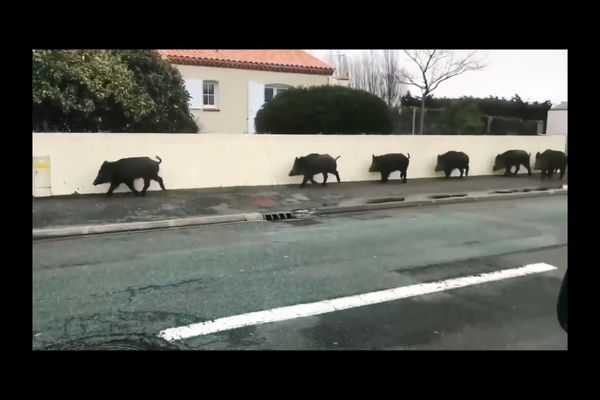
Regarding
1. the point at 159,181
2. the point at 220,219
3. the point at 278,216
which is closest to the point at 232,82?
the point at 159,181

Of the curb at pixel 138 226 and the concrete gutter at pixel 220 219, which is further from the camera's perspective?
the concrete gutter at pixel 220 219

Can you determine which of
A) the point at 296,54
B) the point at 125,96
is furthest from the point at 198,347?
the point at 296,54

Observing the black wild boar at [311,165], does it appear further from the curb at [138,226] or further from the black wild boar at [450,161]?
the black wild boar at [450,161]

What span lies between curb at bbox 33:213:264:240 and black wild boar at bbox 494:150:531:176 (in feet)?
34.4

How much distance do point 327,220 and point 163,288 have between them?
4740 millimetres

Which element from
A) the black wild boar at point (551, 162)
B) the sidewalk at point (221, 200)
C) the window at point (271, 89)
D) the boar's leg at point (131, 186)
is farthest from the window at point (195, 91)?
the black wild boar at point (551, 162)

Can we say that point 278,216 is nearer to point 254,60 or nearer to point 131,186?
point 131,186

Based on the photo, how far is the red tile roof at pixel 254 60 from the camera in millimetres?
18391

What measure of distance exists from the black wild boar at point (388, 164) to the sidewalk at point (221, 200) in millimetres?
383

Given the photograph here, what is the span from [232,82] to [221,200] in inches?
379
